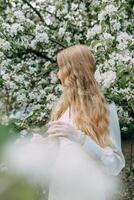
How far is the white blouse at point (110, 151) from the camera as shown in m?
2.01

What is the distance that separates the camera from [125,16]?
219 inches

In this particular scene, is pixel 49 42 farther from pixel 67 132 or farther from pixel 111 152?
pixel 67 132

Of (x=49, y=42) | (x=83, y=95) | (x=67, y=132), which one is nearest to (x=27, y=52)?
(x=49, y=42)

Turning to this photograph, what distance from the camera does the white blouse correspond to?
2.01 metres

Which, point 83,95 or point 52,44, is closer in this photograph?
point 83,95

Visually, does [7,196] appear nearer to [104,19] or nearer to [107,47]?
[107,47]

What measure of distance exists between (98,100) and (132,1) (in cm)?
363

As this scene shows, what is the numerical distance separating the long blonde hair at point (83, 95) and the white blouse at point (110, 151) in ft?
0.10

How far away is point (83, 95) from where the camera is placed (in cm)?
231

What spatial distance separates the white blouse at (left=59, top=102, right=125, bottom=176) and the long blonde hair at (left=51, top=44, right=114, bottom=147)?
3 cm

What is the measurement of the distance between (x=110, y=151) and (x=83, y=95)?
0.29m

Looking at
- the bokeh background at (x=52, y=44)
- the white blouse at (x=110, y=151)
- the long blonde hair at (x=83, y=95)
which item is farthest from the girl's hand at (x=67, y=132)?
the bokeh background at (x=52, y=44)

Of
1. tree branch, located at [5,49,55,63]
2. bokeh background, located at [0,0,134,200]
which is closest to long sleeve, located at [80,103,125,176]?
bokeh background, located at [0,0,134,200]

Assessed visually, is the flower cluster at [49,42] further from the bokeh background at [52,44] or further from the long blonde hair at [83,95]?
the long blonde hair at [83,95]
